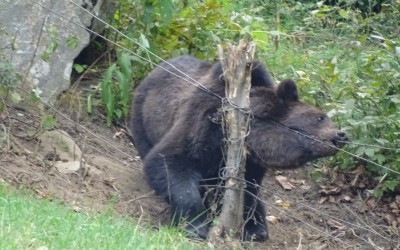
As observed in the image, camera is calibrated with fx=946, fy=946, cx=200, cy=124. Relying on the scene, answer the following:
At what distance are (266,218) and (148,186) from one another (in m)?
1.09

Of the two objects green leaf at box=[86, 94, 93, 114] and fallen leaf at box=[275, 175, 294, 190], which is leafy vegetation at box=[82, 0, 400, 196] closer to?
green leaf at box=[86, 94, 93, 114]

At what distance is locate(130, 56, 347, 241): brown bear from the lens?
25.1ft

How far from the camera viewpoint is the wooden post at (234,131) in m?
7.17

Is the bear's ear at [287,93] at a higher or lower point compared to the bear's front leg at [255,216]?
higher

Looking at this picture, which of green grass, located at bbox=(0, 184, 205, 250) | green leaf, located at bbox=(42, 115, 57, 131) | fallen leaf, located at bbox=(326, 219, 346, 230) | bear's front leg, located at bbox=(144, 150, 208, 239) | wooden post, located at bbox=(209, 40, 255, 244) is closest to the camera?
green grass, located at bbox=(0, 184, 205, 250)

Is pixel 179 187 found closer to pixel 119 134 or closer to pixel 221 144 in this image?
pixel 221 144

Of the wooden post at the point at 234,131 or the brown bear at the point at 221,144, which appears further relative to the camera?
the brown bear at the point at 221,144

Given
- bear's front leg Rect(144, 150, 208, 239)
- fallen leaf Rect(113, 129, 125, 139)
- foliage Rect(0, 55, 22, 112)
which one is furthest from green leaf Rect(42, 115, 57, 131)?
fallen leaf Rect(113, 129, 125, 139)

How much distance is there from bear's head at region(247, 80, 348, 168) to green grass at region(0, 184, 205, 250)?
48.5 inches

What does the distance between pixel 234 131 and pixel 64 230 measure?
1876 millimetres

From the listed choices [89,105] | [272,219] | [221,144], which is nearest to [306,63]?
[89,105]

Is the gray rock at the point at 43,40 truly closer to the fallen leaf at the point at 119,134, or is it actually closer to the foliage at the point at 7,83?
the foliage at the point at 7,83

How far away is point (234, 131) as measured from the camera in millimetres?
7219

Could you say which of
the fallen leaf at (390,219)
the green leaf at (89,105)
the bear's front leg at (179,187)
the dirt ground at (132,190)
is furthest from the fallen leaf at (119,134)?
the fallen leaf at (390,219)
